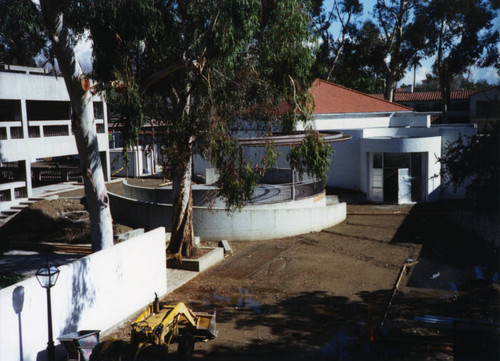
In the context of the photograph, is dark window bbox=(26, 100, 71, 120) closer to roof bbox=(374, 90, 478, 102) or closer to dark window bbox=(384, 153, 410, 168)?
dark window bbox=(384, 153, 410, 168)

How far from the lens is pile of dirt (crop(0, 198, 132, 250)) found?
55.8 feet

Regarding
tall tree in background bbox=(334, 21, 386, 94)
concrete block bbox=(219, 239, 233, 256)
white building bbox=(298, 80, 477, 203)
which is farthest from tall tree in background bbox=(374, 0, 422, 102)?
concrete block bbox=(219, 239, 233, 256)

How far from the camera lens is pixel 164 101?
579 inches

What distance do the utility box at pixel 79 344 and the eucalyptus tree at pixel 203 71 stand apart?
215 inches

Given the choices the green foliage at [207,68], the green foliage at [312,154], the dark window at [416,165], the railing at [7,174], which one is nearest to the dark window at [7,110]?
the railing at [7,174]

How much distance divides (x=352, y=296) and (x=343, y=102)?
2641 centimetres

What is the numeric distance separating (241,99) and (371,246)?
684 cm

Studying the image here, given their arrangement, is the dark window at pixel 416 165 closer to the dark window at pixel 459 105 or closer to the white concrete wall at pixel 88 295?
the white concrete wall at pixel 88 295

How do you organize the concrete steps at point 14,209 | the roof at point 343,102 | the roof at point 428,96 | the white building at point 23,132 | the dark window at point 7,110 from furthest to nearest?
the roof at point 428,96 → the roof at point 343,102 → the dark window at point 7,110 → the white building at point 23,132 → the concrete steps at point 14,209

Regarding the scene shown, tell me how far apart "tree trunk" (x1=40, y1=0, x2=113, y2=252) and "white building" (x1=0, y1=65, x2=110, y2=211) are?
789cm

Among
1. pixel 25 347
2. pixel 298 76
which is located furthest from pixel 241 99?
pixel 25 347

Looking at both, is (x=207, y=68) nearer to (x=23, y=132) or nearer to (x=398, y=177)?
(x=23, y=132)

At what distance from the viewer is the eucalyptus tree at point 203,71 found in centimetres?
1220

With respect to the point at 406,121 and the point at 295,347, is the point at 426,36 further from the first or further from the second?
the point at 295,347
